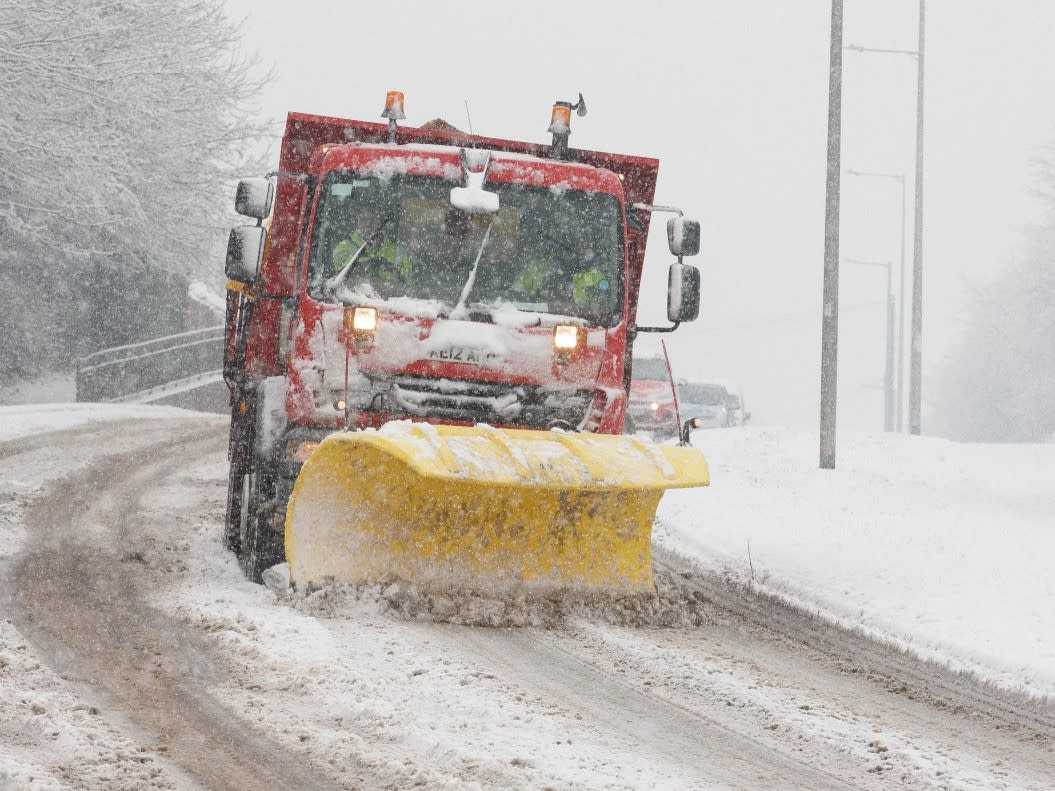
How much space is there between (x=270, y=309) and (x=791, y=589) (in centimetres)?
357

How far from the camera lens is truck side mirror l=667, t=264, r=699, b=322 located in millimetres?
7707

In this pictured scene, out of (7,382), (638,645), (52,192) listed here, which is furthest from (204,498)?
(7,382)

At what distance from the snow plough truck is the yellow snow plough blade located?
0.01 metres

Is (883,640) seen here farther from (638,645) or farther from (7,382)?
(7,382)

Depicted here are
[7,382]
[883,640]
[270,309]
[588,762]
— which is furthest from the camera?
[7,382]

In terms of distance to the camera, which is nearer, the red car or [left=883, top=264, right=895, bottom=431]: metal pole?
the red car

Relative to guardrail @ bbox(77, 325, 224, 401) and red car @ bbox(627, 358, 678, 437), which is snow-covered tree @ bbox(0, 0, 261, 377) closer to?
guardrail @ bbox(77, 325, 224, 401)

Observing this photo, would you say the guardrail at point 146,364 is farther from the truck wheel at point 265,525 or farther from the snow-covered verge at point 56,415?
the truck wheel at point 265,525

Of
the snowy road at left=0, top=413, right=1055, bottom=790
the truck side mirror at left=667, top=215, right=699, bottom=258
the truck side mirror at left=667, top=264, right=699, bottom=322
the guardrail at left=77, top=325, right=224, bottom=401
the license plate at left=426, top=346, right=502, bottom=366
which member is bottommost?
the snowy road at left=0, top=413, right=1055, bottom=790

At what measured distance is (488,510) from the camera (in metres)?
6.56

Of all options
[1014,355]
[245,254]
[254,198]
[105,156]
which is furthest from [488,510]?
[1014,355]

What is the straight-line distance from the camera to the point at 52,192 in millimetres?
20969

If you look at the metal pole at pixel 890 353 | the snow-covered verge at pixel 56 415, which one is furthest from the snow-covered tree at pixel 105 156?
the metal pole at pixel 890 353

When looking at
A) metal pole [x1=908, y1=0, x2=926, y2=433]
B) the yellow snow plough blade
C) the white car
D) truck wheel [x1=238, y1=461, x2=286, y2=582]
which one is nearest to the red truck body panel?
truck wheel [x1=238, y1=461, x2=286, y2=582]
